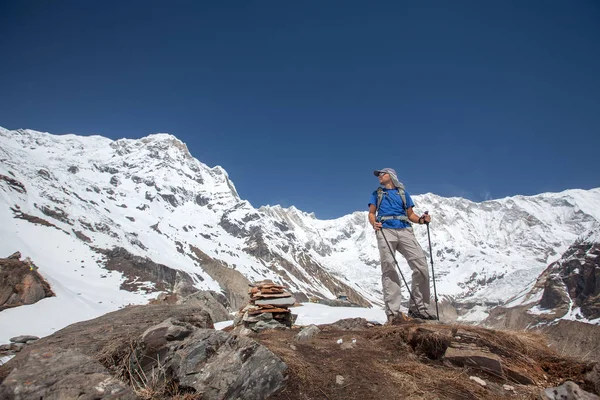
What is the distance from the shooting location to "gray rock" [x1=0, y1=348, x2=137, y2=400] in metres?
2.87

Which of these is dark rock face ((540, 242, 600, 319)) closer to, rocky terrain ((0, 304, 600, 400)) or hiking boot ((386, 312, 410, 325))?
hiking boot ((386, 312, 410, 325))

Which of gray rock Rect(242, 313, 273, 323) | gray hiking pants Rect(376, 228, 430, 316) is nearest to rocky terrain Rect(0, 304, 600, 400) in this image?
gray hiking pants Rect(376, 228, 430, 316)

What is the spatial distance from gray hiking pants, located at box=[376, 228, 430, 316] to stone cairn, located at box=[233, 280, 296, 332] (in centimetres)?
276

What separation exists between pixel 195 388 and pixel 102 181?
642ft

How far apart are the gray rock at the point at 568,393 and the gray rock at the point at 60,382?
4.09 m

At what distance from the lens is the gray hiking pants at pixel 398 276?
731 centimetres

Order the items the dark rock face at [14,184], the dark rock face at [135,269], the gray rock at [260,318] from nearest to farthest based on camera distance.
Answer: the gray rock at [260,318]
the dark rock face at [135,269]
the dark rock face at [14,184]

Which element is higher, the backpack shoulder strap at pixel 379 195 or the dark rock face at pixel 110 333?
the backpack shoulder strap at pixel 379 195

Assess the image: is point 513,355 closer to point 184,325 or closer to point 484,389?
point 484,389

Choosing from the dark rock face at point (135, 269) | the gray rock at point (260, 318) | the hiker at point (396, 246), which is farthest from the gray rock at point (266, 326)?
the dark rock face at point (135, 269)

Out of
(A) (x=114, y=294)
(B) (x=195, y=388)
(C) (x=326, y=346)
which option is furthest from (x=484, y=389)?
(A) (x=114, y=294)

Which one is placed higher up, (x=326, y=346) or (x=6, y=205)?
(x=6, y=205)

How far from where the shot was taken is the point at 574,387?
11.4ft

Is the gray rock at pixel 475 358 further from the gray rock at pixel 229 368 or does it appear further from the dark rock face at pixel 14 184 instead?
the dark rock face at pixel 14 184
